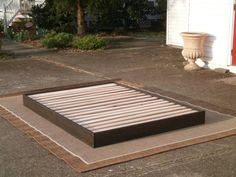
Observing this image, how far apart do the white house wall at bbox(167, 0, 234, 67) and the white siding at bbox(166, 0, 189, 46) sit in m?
3.51

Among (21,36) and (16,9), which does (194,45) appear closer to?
(21,36)

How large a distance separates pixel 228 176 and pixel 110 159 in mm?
1323

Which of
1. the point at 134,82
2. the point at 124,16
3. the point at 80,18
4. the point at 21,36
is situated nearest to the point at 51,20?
the point at 21,36

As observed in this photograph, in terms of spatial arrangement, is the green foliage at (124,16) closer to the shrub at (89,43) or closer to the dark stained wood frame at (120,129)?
the shrub at (89,43)

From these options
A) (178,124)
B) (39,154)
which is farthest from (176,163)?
(39,154)

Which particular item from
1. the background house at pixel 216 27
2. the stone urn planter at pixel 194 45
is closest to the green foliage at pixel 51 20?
the background house at pixel 216 27

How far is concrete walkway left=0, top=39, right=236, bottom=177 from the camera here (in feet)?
16.4

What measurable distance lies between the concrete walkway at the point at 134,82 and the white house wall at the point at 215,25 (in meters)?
0.58

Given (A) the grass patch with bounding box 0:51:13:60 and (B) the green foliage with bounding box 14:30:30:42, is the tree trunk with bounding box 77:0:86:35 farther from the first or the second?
(A) the grass patch with bounding box 0:51:13:60

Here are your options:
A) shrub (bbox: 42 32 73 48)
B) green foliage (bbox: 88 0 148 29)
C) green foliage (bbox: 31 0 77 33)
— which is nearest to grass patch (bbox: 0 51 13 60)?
shrub (bbox: 42 32 73 48)

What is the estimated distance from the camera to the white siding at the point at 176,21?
15455 millimetres

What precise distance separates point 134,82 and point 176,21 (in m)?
6.60

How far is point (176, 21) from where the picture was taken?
Result: 51.9 feet

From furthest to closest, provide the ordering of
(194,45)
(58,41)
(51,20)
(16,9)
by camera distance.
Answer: (16,9) → (51,20) → (58,41) → (194,45)
